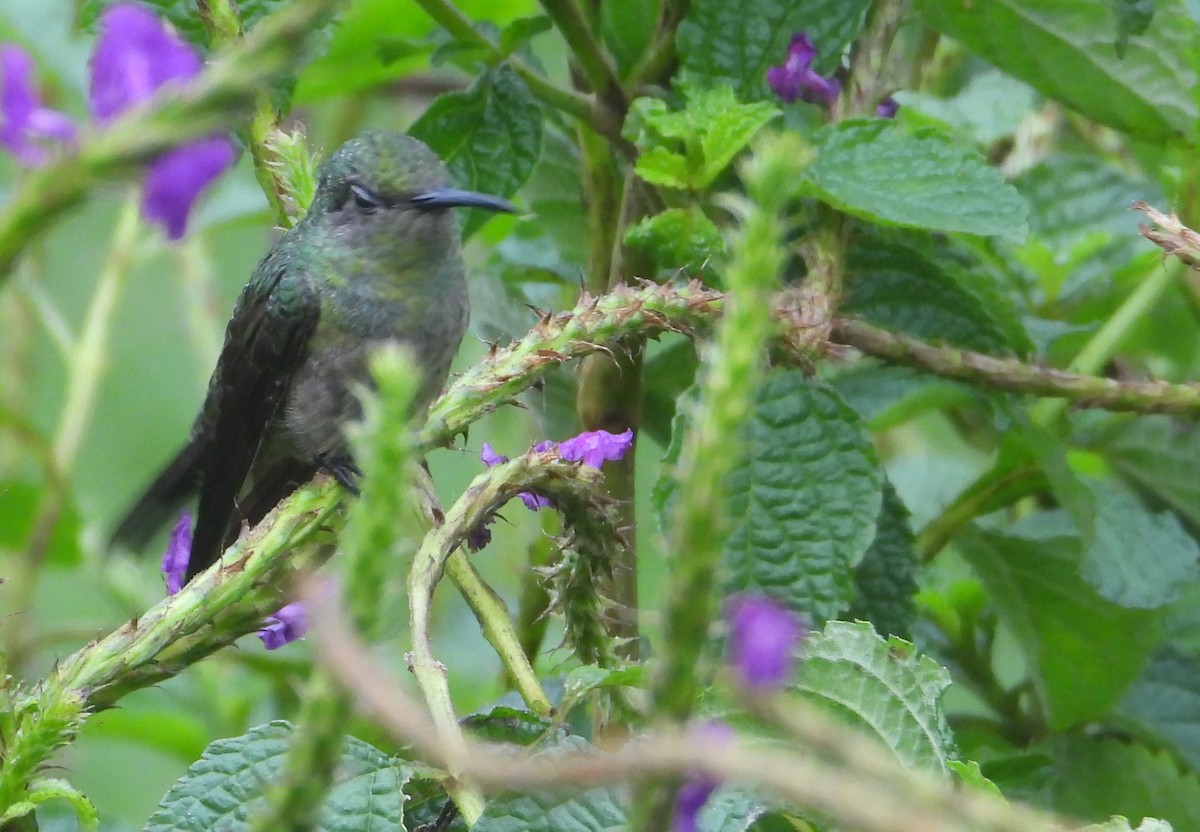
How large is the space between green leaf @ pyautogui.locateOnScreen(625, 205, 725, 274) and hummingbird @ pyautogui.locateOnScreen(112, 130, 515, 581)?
0.55 m

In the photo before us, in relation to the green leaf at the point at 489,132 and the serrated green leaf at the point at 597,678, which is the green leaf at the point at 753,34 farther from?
the serrated green leaf at the point at 597,678

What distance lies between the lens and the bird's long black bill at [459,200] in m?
1.68

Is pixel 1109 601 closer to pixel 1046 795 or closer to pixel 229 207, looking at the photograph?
pixel 1046 795

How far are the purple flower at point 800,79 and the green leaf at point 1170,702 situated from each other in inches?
35.7

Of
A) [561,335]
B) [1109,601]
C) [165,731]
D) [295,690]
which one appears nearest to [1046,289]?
[1109,601]

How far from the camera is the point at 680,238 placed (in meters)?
1.52

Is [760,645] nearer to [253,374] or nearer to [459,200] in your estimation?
[459,200]

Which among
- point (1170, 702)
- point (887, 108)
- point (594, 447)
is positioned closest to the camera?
point (594, 447)

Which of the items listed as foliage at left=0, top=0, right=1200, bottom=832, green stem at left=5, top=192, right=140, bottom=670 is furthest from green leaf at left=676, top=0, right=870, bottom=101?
green stem at left=5, top=192, right=140, bottom=670

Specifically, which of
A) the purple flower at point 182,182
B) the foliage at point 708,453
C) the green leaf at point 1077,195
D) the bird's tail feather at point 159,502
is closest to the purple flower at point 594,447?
the foliage at point 708,453

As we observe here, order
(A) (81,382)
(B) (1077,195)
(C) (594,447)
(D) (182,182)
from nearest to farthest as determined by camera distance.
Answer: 1. (D) (182,182)
2. (C) (594,447)
3. (B) (1077,195)
4. (A) (81,382)

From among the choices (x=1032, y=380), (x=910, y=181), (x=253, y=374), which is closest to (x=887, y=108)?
(x=910, y=181)

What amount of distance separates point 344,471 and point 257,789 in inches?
20.8

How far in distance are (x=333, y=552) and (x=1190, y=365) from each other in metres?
1.80
